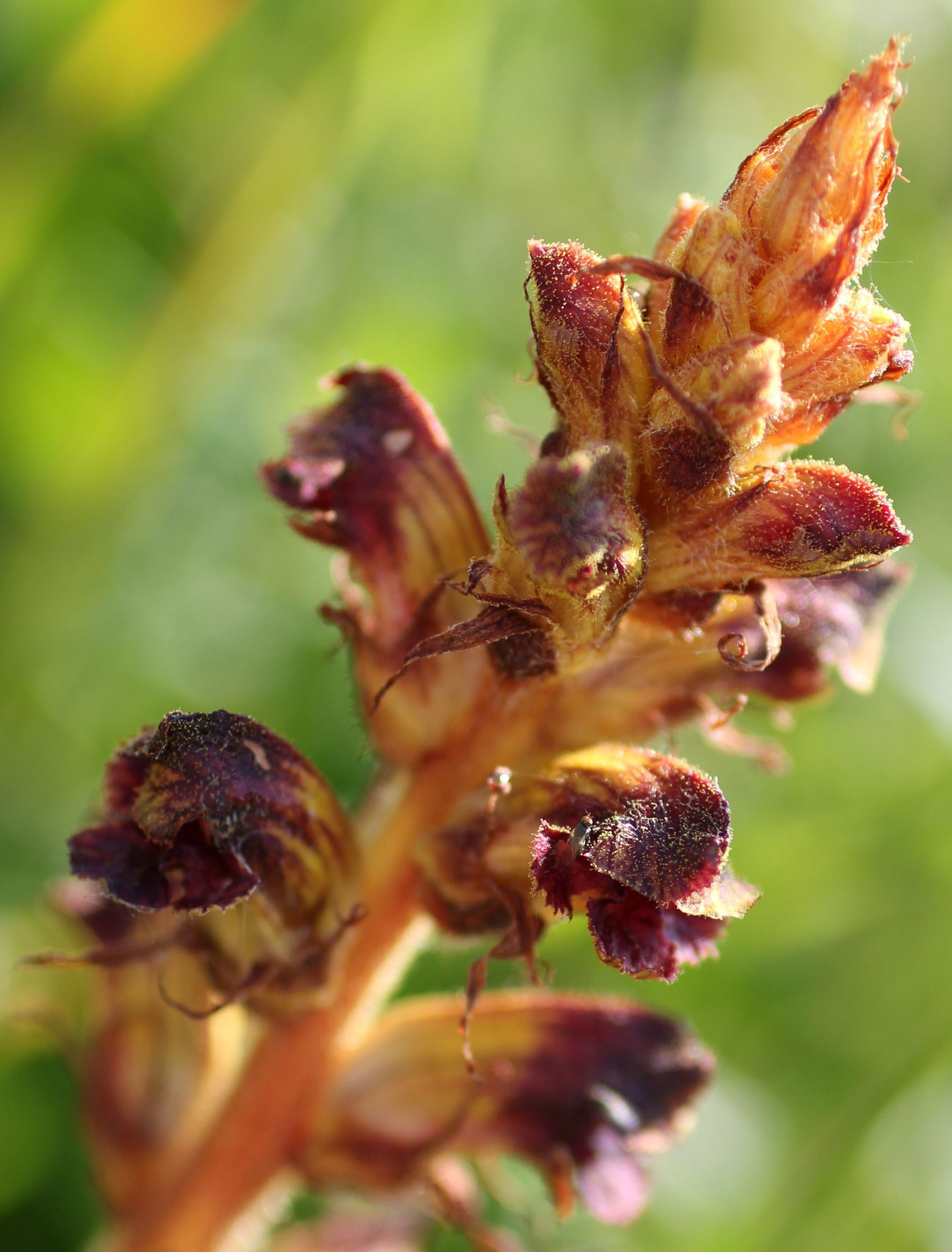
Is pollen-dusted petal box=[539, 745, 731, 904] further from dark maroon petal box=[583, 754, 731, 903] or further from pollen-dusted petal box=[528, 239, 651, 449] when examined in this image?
pollen-dusted petal box=[528, 239, 651, 449]

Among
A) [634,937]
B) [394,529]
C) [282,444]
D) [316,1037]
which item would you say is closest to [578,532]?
[634,937]

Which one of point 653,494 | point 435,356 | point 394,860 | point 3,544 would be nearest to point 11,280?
point 3,544

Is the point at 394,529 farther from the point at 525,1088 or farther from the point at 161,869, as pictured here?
the point at 525,1088

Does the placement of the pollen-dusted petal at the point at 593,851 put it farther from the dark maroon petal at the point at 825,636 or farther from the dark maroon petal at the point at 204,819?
the dark maroon petal at the point at 825,636

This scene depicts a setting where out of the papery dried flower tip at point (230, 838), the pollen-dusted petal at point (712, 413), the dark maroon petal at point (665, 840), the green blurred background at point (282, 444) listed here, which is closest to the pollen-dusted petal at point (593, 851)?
the dark maroon petal at point (665, 840)

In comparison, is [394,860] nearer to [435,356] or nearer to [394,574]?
[394,574]

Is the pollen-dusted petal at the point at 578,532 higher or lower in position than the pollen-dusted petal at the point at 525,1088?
higher

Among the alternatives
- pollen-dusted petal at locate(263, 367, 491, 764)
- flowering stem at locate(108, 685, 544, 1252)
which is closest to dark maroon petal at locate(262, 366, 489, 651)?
pollen-dusted petal at locate(263, 367, 491, 764)

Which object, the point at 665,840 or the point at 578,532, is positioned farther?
the point at 665,840
